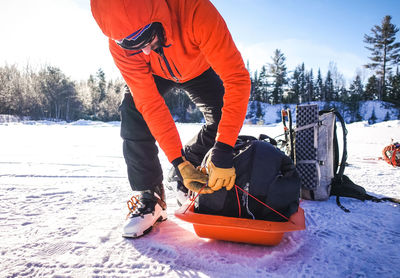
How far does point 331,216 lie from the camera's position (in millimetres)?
1428

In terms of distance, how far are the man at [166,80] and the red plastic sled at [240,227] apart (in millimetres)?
153

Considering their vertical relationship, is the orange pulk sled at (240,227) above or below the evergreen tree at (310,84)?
below

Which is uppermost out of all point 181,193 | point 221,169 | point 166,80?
point 166,80

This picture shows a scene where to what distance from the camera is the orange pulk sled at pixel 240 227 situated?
3.03 feet

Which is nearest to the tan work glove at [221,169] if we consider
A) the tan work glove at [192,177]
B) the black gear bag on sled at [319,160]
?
the tan work glove at [192,177]

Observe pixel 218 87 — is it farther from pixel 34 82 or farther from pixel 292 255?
pixel 34 82

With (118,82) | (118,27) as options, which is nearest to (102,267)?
(118,27)

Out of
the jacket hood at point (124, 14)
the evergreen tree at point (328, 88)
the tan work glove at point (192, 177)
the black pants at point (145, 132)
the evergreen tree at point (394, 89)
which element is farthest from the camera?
the evergreen tree at point (328, 88)

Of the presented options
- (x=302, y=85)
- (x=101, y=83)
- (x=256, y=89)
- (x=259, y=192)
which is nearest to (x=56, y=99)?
(x=101, y=83)

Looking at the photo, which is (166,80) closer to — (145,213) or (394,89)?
(145,213)

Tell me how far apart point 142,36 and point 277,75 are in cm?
3851

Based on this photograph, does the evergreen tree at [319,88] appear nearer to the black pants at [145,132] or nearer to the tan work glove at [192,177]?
the black pants at [145,132]

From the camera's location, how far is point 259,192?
3.47 feet

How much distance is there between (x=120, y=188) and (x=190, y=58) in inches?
53.5
